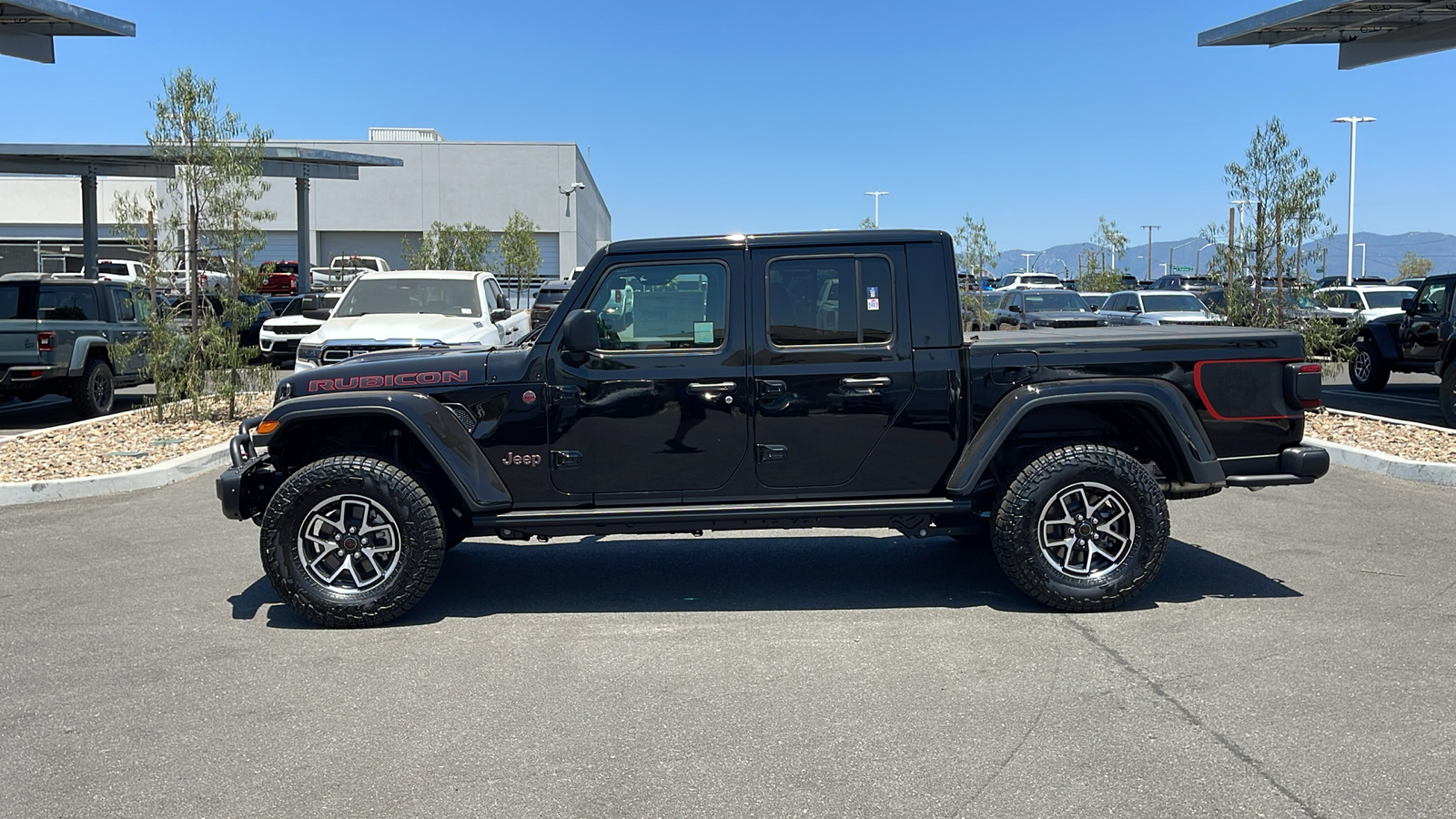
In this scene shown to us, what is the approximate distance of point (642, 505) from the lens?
615cm

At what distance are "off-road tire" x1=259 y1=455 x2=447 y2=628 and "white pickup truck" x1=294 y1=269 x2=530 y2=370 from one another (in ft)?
23.5

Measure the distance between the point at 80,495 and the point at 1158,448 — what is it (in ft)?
27.2

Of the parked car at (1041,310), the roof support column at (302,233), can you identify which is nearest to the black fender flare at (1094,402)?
the parked car at (1041,310)

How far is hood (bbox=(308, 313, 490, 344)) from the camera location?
13.2 metres

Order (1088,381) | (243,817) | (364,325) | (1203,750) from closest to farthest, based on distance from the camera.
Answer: (243,817) < (1203,750) < (1088,381) < (364,325)

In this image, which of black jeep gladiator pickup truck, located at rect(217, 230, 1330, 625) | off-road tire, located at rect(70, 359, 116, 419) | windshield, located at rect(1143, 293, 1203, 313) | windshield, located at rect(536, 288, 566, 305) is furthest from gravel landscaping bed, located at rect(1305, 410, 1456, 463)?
windshield, located at rect(536, 288, 566, 305)

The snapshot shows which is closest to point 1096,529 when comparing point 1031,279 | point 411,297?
point 411,297

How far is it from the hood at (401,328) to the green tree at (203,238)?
3.71ft

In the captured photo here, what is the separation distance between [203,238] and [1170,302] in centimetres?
1970

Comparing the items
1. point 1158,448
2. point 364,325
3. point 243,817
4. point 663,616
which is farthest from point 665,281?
point 364,325

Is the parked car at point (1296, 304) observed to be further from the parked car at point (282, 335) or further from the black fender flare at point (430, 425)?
the parked car at point (282, 335)

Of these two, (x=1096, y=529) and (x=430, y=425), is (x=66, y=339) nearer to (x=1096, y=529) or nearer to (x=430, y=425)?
(x=430, y=425)

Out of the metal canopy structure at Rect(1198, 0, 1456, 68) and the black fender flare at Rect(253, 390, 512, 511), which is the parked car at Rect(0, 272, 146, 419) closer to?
the black fender flare at Rect(253, 390, 512, 511)

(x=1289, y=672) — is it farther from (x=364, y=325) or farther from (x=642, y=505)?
(x=364, y=325)
